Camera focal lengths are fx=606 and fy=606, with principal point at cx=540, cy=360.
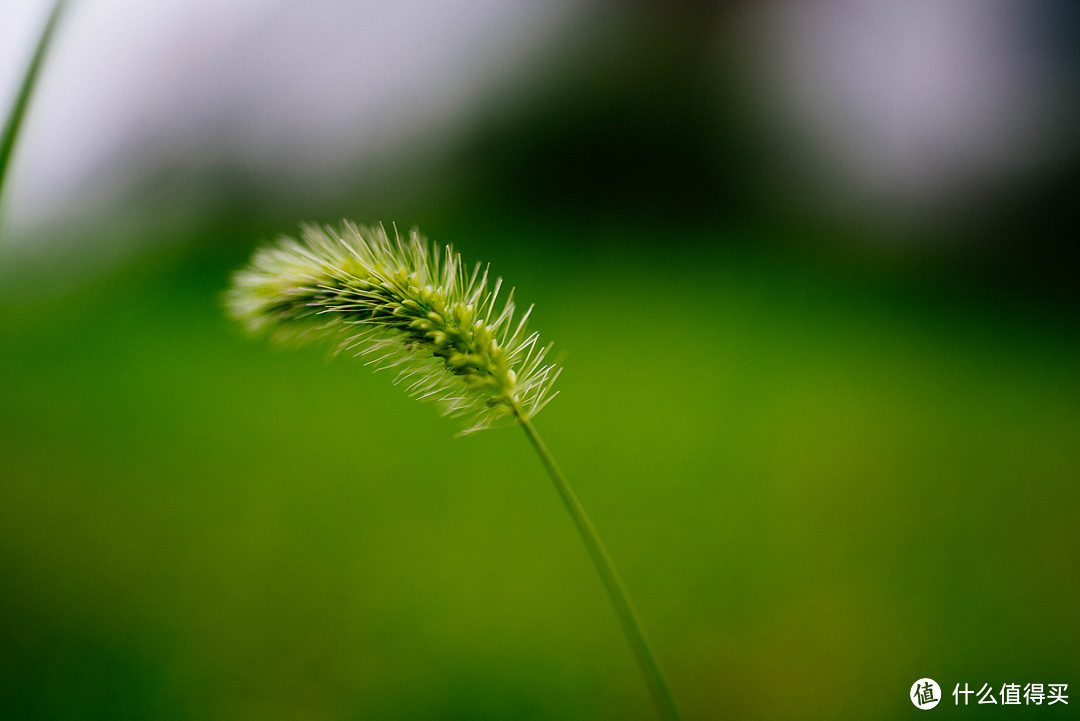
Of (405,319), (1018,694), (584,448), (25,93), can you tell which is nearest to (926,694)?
(1018,694)

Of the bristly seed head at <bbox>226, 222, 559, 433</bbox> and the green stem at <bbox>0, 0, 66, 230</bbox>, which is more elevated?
the green stem at <bbox>0, 0, 66, 230</bbox>

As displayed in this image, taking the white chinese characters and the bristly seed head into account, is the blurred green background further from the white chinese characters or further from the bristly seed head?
the bristly seed head

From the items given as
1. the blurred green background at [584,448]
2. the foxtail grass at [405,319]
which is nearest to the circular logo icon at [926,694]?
the blurred green background at [584,448]

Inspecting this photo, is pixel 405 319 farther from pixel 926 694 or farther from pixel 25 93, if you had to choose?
pixel 926 694

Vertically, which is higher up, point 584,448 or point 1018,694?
point 584,448

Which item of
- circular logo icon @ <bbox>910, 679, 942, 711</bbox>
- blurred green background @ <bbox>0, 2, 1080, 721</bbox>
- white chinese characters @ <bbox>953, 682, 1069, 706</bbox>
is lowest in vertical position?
white chinese characters @ <bbox>953, 682, 1069, 706</bbox>

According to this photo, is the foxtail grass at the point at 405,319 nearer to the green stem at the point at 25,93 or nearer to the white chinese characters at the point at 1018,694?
the green stem at the point at 25,93

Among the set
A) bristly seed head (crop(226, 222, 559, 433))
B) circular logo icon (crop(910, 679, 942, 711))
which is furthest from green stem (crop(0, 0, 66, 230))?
circular logo icon (crop(910, 679, 942, 711))

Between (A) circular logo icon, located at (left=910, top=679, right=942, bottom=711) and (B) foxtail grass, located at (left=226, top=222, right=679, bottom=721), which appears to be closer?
(B) foxtail grass, located at (left=226, top=222, right=679, bottom=721)
